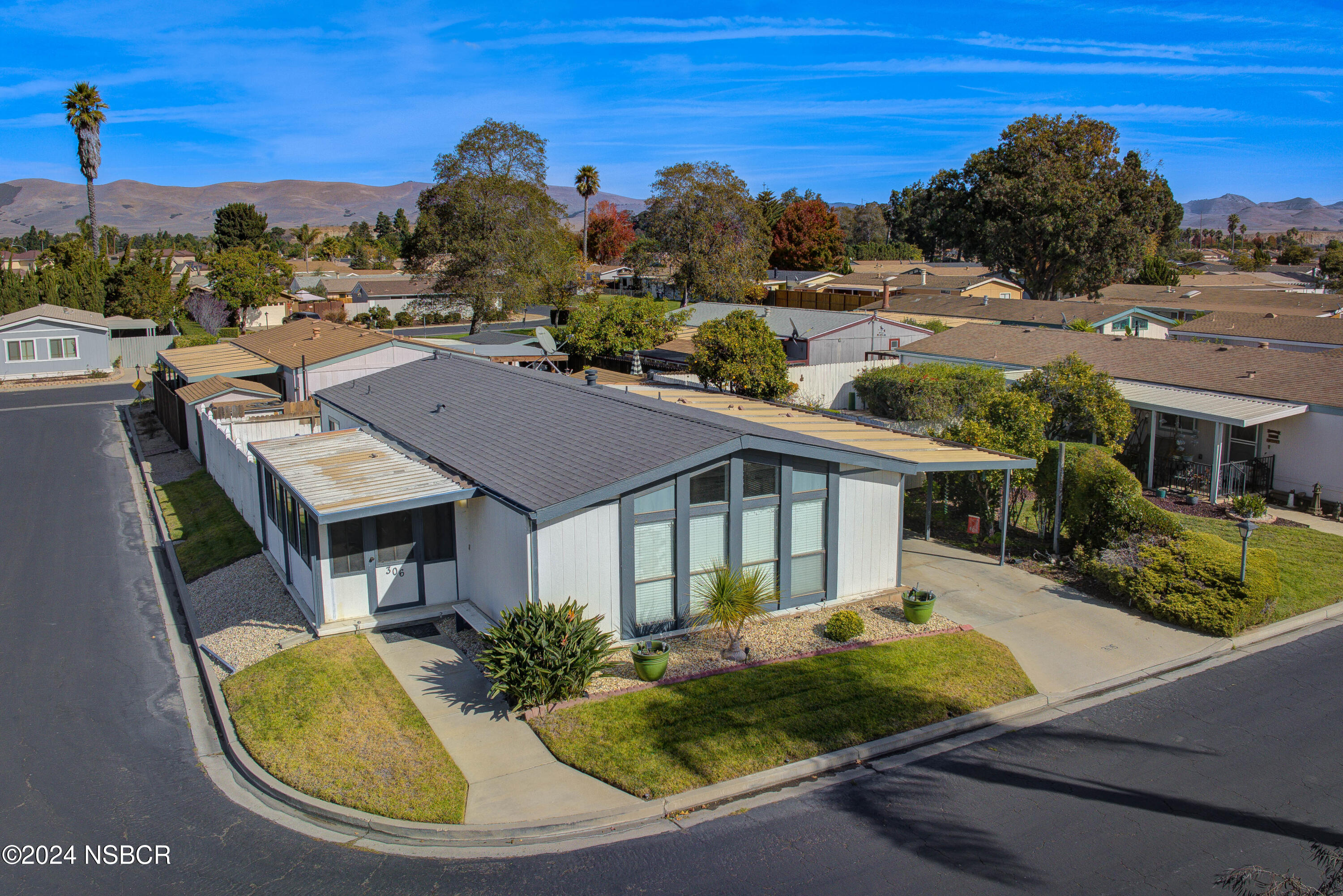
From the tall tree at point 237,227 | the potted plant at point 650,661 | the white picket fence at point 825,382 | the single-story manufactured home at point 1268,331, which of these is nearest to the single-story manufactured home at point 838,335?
the white picket fence at point 825,382

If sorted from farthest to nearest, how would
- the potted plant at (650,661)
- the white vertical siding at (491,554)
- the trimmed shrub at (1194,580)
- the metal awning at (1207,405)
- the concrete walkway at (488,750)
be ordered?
the metal awning at (1207,405) < the trimmed shrub at (1194,580) < the white vertical siding at (491,554) < the potted plant at (650,661) < the concrete walkway at (488,750)

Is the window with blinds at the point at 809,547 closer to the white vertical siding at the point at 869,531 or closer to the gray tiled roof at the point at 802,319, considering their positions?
the white vertical siding at the point at 869,531

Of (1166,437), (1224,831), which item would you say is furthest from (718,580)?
(1166,437)

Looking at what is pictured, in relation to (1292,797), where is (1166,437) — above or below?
above

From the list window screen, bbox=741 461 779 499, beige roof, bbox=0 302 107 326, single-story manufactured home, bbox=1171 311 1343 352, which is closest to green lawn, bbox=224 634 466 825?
window screen, bbox=741 461 779 499

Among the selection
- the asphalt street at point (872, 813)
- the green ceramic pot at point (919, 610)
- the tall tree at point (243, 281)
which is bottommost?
the asphalt street at point (872, 813)

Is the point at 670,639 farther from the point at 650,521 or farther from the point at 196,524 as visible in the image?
the point at 196,524

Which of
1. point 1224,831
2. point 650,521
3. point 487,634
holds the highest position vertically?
point 650,521
